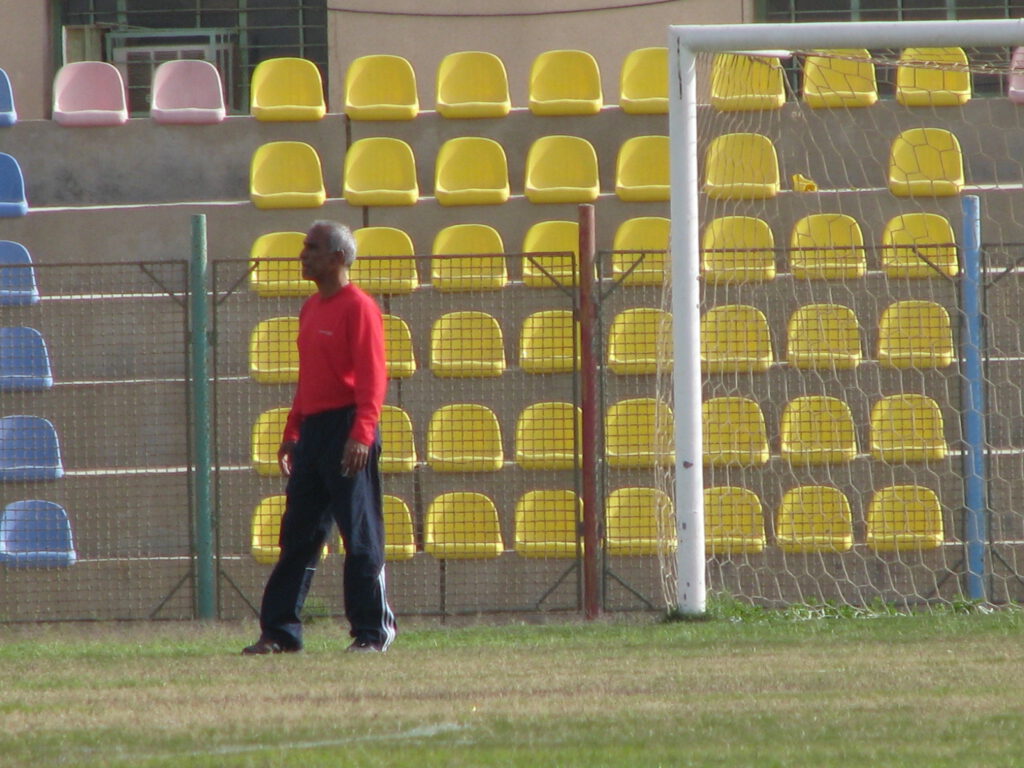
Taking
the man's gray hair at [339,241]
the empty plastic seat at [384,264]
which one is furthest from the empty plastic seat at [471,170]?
the man's gray hair at [339,241]

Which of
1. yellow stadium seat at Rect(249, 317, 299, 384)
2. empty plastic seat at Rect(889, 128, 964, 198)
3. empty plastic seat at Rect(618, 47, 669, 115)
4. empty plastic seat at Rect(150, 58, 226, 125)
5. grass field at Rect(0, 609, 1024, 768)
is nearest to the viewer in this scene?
grass field at Rect(0, 609, 1024, 768)

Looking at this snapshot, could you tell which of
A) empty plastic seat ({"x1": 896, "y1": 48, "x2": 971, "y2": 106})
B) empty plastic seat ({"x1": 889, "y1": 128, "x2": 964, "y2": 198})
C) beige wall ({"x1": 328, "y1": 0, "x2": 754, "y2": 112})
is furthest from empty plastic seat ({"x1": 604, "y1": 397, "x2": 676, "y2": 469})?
beige wall ({"x1": 328, "y1": 0, "x2": 754, "y2": 112})

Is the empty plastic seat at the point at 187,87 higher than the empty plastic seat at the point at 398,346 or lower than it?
higher

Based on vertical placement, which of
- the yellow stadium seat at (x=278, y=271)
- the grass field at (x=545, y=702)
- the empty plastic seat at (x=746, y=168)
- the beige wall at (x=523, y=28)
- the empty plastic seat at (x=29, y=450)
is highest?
the beige wall at (x=523, y=28)

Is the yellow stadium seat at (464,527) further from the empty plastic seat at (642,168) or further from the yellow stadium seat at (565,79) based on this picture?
the yellow stadium seat at (565,79)

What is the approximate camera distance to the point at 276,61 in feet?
40.9

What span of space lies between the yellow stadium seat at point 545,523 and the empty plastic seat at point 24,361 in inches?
113

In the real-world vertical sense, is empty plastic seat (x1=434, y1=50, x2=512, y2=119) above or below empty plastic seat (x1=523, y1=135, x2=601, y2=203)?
above

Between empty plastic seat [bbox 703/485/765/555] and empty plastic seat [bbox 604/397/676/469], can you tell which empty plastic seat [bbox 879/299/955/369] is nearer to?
empty plastic seat [bbox 703/485/765/555]

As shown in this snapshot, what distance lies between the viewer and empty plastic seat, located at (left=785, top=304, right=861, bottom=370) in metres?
9.47

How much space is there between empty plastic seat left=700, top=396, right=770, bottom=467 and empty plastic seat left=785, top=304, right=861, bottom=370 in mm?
482

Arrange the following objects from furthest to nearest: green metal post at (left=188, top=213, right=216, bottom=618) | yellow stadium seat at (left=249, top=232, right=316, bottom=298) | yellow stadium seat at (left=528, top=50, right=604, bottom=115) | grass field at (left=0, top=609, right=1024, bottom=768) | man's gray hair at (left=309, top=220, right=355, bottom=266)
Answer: yellow stadium seat at (left=528, top=50, right=604, bottom=115), yellow stadium seat at (left=249, top=232, right=316, bottom=298), green metal post at (left=188, top=213, right=216, bottom=618), man's gray hair at (left=309, top=220, right=355, bottom=266), grass field at (left=0, top=609, right=1024, bottom=768)

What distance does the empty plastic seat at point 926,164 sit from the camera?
10742mm

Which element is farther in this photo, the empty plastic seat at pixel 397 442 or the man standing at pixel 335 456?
the empty plastic seat at pixel 397 442
